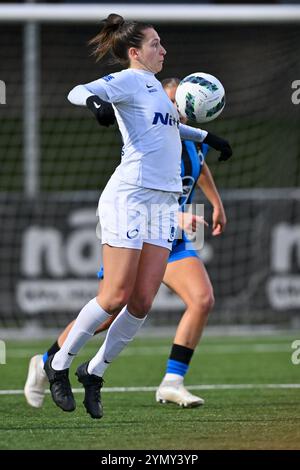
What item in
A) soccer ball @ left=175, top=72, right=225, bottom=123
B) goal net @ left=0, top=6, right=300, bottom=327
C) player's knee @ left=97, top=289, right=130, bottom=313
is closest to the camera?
player's knee @ left=97, top=289, right=130, bottom=313

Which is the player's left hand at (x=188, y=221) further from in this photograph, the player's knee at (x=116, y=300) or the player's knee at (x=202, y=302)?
the player's knee at (x=116, y=300)

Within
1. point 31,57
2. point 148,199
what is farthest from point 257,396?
point 31,57

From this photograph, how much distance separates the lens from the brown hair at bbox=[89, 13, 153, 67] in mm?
5953

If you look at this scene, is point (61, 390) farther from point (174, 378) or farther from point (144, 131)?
point (144, 131)

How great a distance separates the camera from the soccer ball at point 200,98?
612cm

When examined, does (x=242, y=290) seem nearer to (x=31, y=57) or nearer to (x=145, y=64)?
(x=31, y=57)

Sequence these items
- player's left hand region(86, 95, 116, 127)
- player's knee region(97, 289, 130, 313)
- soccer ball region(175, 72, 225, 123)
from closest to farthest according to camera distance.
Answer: player's left hand region(86, 95, 116, 127), player's knee region(97, 289, 130, 313), soccer ball region(175, 72, 225, 123)

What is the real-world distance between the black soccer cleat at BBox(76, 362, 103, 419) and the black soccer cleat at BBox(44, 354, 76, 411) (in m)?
0.10

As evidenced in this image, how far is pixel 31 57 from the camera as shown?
12.2 metres

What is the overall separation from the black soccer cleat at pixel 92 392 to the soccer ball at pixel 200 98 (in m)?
1.59

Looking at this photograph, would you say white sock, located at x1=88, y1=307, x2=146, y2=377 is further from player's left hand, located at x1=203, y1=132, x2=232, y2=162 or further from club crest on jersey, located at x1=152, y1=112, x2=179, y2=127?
player's left hand, located at x1=203, y1=132, x2=232, y2=162

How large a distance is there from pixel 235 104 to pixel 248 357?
13.0 ft

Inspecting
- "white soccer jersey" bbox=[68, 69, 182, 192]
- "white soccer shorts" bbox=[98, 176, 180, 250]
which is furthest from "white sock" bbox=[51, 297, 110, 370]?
"white soccer jersey" bbox=[68, 69, 182, 192]

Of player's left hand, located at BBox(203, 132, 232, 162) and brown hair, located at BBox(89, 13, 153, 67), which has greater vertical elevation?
brown hair, located at BBox(89, 13, 153, 67)
